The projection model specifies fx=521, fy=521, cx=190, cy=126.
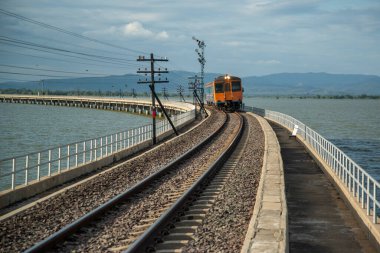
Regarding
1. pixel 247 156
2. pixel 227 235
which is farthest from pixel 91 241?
pixel 247 156

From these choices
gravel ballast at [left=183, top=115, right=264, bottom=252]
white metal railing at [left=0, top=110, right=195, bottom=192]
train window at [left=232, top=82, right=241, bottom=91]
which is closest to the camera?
gravel ballast at [left=183, top=115, right=264, bottom=252]

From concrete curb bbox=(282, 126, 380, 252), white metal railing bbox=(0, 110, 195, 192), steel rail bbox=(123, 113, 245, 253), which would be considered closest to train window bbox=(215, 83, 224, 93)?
white metal railing bbox=(0, 110, 195, 192)

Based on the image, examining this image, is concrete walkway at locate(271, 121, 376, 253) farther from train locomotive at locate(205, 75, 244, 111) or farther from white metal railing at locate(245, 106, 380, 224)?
train locomotive at locate(205, 75, 244, 111)

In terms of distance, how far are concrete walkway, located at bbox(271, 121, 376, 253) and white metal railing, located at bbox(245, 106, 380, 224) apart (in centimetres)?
49

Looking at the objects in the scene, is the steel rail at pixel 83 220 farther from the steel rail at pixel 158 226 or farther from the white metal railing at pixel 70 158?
the white metal railing at pixel 70 158

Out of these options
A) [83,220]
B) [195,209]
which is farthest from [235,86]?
[83,220]

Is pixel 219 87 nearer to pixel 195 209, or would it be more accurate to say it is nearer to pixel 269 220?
pixel 195 209

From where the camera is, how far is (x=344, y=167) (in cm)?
1494

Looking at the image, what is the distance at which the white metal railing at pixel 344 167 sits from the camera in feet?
37.9

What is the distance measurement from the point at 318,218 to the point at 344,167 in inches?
133

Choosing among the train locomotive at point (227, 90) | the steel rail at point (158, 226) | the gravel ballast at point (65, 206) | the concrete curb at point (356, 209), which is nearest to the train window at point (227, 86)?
the train locomotive at point (227, 90)

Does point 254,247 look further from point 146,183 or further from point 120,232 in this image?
point 146,183

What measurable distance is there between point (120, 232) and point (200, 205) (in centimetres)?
333

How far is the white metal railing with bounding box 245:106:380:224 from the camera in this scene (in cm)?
1156
